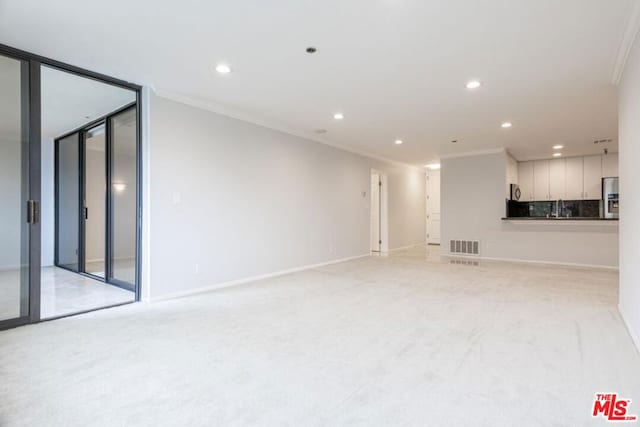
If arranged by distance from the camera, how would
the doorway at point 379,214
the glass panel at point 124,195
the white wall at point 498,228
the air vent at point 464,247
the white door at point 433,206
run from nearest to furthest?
the glass panel at point 124,195 → the white wall at point 498,228 → the air vent at point 464,247 → the doorway at point 379,214 → the white door at point 433,206

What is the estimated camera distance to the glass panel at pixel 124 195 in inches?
181

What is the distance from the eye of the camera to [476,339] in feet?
9.27

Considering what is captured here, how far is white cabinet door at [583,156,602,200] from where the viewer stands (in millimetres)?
7938

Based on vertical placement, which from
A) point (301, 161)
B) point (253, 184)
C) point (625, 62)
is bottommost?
point (253, 184)

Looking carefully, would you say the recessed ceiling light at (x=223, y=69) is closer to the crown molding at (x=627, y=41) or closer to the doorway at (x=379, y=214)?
the crown molding at (x=627, y=41)

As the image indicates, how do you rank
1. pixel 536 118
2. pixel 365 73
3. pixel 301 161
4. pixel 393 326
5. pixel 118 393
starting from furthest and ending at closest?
pixel 301 161 < pixel 536 118 < pixel 365 73 < pixel 393 326 < pixel 118 393

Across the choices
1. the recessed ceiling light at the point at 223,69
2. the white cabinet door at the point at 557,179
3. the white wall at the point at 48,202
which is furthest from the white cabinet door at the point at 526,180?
the white wall at the point at 48,202

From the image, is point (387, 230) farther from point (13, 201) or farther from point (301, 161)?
point (13, 201)

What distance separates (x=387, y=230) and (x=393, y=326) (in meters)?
5.76

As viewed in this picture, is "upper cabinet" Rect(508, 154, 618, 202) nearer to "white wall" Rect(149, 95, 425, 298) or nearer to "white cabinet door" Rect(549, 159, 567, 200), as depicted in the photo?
"white cabinet door" Rect(549, 159, 567, 200)

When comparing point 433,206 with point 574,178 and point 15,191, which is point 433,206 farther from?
point 15,191

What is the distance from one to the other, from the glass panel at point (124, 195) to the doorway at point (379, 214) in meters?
5.48

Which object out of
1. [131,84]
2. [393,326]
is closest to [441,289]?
[393,326]

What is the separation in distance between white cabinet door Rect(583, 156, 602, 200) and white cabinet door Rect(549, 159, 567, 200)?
45 cm
